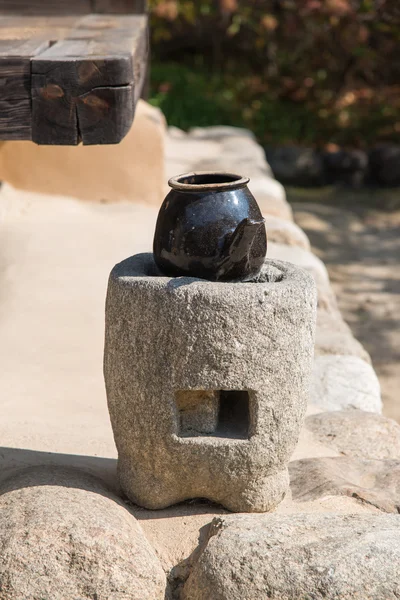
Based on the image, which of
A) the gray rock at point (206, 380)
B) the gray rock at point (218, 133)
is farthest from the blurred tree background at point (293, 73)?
the gray rock at point (206, 380)

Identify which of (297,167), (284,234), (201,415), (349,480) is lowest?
(297,167)

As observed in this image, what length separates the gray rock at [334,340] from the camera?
3.79 meters

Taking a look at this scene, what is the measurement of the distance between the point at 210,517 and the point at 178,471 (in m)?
0.20

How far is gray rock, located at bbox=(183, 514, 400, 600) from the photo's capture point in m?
1.90

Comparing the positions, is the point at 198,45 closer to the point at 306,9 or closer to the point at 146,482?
the point at 306,9

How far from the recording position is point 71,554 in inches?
78.2

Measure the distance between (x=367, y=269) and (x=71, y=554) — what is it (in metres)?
5.54

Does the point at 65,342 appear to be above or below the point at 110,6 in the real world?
below

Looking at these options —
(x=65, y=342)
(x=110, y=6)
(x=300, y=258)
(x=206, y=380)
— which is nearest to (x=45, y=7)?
(x=110, y=6)

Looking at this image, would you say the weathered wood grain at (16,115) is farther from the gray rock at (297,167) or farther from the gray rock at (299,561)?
the gray rock at (297,167)

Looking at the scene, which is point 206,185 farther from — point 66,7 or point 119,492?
point 66,7

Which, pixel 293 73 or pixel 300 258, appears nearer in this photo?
pixel 300 258

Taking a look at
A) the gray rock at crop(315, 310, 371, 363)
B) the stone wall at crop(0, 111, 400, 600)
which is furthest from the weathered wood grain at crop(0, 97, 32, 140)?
the gray rock at crop(315, 310, 371, 363)

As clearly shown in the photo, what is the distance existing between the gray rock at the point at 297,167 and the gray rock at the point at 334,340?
18.5 feet
